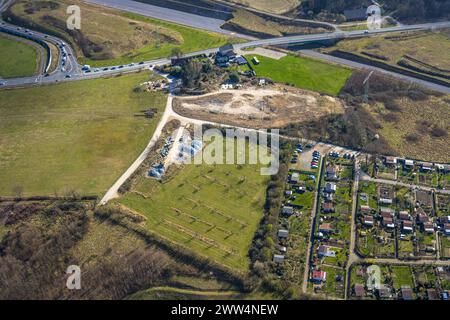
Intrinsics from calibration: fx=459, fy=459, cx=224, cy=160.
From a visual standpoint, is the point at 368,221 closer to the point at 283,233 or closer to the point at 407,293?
the point at 407,293

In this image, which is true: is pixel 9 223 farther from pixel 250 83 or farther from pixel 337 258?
pixel 250 83

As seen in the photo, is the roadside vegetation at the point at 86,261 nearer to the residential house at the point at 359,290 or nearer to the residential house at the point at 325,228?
the residential house at the point at 359,290

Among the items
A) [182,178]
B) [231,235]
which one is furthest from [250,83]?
[231,235]

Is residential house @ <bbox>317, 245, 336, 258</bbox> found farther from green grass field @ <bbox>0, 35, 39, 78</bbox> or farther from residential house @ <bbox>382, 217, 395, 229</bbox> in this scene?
green grass field @ <bbox>0, 35, 39, 78</bbox>

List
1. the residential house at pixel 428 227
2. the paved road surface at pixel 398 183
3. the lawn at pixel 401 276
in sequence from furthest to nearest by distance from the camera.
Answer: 1. the paved road surface at pixel 398 183
2. the residential house at pixel 428 227
3. the lawn at pixel 401 276

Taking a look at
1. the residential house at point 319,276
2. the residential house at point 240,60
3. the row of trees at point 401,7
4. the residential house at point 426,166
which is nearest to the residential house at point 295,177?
the residential house at point 319,276

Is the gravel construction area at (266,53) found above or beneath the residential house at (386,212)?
above
